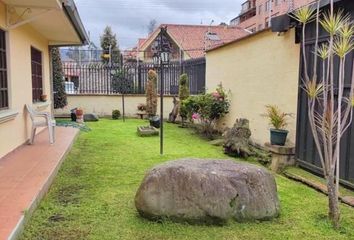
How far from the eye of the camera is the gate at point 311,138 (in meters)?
5.01

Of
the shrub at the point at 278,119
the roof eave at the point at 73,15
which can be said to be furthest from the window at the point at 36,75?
the shrub at the point at 278,119

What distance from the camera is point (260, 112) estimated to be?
8.21 metres

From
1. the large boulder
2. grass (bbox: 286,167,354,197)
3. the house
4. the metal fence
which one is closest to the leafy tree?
the metal fence

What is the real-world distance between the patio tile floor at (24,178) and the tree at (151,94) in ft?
23.7

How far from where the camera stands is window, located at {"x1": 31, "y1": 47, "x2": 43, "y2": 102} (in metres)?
9.22

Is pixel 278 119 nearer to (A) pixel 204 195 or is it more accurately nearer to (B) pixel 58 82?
(A) pixel 204 195

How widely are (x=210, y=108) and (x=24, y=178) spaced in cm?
650

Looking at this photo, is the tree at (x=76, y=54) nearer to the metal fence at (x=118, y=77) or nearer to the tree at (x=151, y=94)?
the metal fence at (x=118, y=77)

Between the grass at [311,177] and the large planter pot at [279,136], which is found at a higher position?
the large planter pot at [279,136]

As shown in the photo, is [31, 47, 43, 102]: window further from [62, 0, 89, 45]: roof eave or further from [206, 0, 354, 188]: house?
[206, 0, 354, 188]: house

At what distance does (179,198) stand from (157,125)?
8.29m

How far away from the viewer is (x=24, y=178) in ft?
15.5

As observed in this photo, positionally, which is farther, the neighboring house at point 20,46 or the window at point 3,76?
the window at point 3,76

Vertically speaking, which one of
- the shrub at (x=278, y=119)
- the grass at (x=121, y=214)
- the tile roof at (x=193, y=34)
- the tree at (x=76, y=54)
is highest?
the tile roof at (x=193, y=34)
